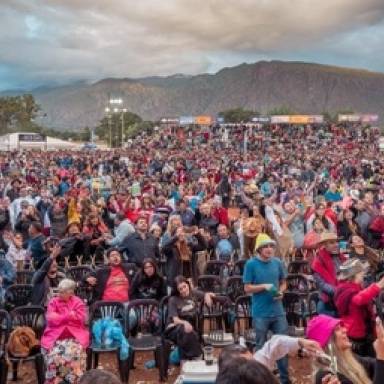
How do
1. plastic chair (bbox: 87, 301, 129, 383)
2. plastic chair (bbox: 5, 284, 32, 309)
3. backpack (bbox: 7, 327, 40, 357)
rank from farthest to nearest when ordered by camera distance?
plastic chair (bbox: 5, 284, 32, 309)
plastic chair (bbox: 87, 301, 129, 383)
backpack (bbox: 7, 327, 40, 357)

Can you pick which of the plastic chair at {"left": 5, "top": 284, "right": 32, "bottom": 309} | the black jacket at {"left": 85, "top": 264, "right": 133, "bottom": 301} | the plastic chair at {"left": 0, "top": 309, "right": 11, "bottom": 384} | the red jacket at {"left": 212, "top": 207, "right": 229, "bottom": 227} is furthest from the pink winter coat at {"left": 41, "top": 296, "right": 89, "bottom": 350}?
the red jacket at {"left": 212, "top": 207, "right": 229, "bottom": 227}

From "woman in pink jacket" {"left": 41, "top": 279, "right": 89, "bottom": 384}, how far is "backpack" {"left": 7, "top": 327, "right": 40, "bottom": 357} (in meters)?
0.16

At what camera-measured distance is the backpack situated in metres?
5.62

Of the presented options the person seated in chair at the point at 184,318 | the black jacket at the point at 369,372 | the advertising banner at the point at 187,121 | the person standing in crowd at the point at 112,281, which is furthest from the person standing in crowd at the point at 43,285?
the advertising banner at the point at 187,121

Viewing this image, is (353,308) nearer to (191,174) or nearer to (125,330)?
(125,330)

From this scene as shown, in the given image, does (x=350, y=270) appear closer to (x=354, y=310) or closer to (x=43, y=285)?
(x=354, y=310)

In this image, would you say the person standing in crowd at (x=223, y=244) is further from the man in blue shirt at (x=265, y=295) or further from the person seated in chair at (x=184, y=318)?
the man in blue shirt at (x=265, y=295)

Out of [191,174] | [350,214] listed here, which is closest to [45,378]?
[350,214]

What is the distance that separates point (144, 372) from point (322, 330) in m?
3.03

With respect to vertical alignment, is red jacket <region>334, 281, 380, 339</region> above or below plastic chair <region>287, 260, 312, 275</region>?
above

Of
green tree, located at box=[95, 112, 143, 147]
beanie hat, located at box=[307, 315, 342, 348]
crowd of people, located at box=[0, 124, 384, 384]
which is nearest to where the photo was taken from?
beanie hat, located at box=[307, 315, 342, 348]

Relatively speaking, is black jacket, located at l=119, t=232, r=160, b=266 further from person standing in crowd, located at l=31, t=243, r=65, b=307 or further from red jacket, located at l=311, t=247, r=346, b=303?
red jacket, located at l=311, t=247, r=346, b=303

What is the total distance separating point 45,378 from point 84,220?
4202 mm

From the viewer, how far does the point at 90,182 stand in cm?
1848
